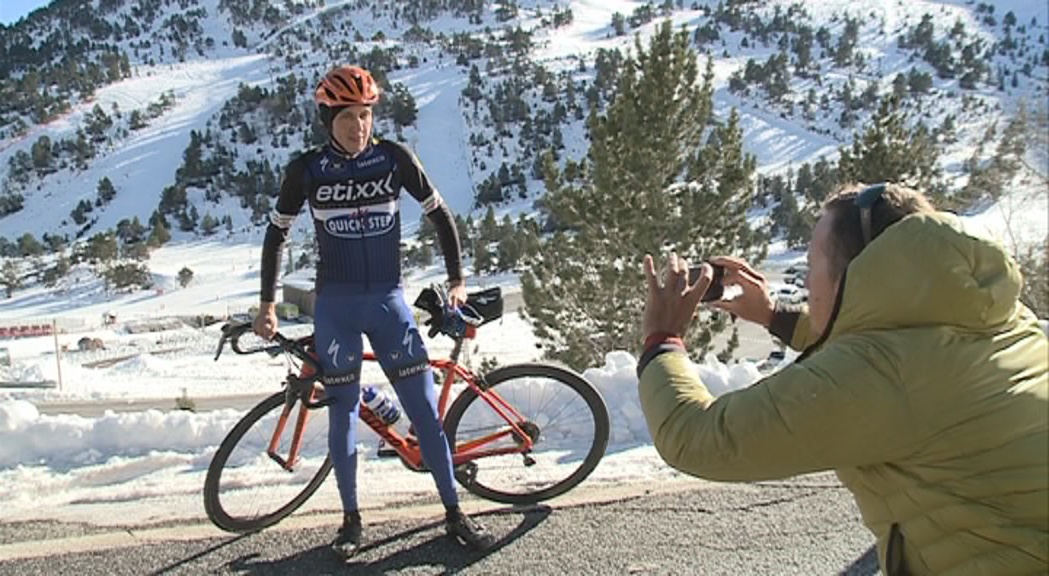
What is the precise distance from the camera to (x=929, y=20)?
573 feet

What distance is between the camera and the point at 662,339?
1588mm

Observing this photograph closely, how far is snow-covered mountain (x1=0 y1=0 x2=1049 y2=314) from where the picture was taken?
121938 mm

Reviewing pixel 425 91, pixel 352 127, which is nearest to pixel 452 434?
pixel 352 127

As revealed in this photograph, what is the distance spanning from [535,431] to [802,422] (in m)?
2.45

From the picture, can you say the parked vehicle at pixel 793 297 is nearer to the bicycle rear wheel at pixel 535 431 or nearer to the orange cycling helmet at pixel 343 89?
the bicycle rear wheel at pixel 535 431

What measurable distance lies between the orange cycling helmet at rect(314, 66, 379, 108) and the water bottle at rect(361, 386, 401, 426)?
1304 mm

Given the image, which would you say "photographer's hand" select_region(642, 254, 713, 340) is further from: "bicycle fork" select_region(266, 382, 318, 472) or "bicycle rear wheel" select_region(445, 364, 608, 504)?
"bicycle fork" select_region(266, 382, 318, 472)

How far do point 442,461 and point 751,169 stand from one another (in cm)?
1428

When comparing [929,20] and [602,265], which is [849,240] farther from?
[929,20]

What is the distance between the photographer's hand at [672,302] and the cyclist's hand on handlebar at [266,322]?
1964 mm

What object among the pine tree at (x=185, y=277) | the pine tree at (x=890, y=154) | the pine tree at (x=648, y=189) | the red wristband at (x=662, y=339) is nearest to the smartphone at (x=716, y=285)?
the red wristband at (x=662, y=339)

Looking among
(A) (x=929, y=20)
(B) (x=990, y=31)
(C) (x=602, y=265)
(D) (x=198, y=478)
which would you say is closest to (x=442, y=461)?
(D) (x=198, y=478)

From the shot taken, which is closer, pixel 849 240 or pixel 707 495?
pixel 849 240

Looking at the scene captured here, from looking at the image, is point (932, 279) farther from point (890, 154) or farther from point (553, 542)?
point (890, 154)
